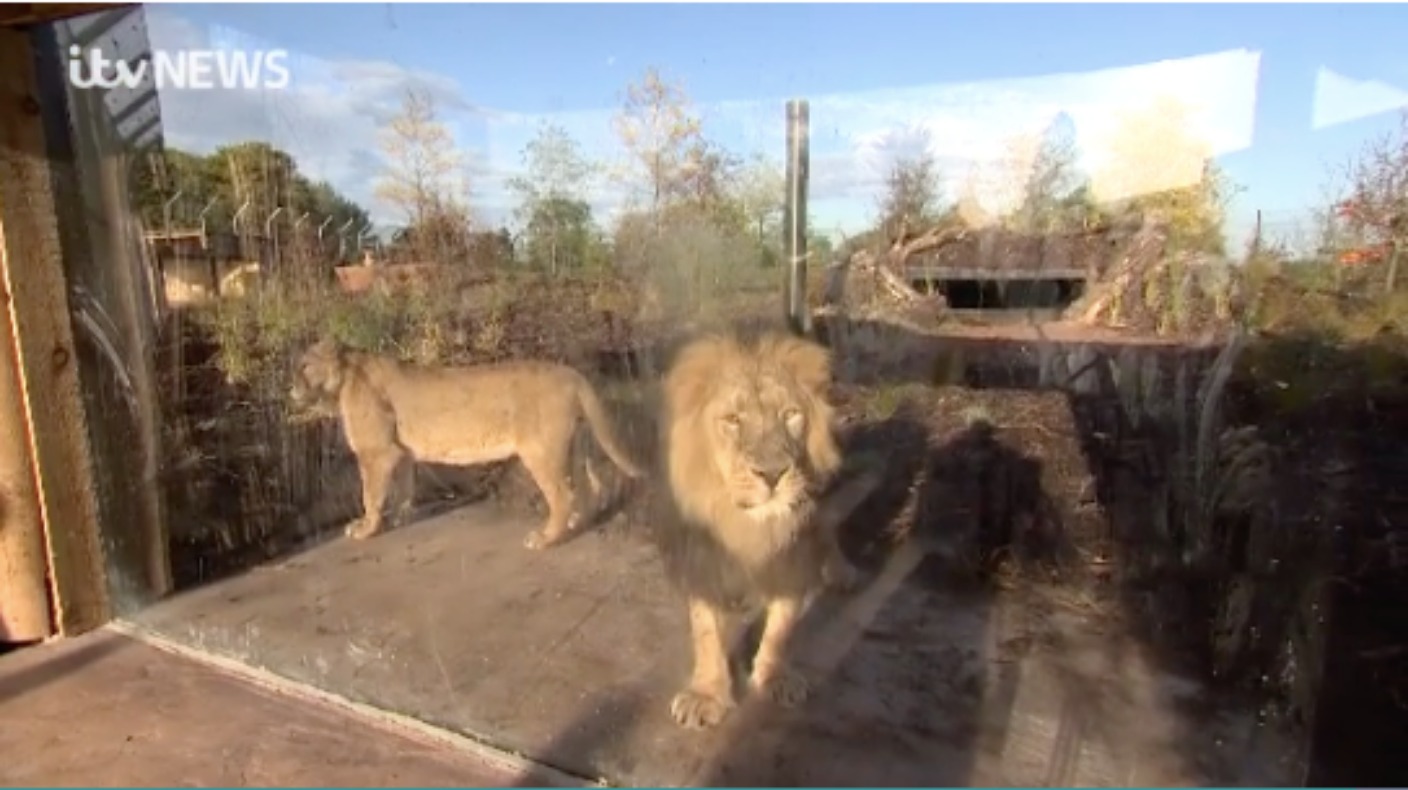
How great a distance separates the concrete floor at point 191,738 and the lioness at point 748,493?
1.61 feet

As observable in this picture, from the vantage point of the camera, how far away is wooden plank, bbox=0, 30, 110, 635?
2.36m

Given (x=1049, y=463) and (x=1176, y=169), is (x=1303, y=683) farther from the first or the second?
(x=1176, y=169)

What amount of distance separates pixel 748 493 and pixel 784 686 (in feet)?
1.39

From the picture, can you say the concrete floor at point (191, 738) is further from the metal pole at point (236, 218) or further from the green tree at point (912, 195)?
the green tree at point (912, 195)

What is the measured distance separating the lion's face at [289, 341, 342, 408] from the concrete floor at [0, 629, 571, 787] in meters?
0.80

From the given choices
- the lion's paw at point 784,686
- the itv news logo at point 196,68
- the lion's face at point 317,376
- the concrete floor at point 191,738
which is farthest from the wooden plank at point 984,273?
the lion's face at point 317,376

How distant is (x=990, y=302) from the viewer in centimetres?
181

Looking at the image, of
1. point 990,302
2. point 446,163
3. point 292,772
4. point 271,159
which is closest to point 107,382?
point 271,159

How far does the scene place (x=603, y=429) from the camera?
2664 millimetres

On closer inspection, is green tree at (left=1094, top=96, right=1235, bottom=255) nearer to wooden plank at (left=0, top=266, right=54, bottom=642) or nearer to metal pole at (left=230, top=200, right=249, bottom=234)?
metal pole at (left=230, top=200, right=249, bottom=234)

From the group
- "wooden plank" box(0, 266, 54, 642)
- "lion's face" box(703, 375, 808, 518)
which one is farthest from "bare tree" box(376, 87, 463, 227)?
"wooden plank" box(0, 266, 54, 642)

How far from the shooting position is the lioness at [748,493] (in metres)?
1.86

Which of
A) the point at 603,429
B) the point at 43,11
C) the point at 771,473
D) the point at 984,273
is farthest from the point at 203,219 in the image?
the point at 984,273

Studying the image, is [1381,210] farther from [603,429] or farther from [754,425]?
[603,429]
